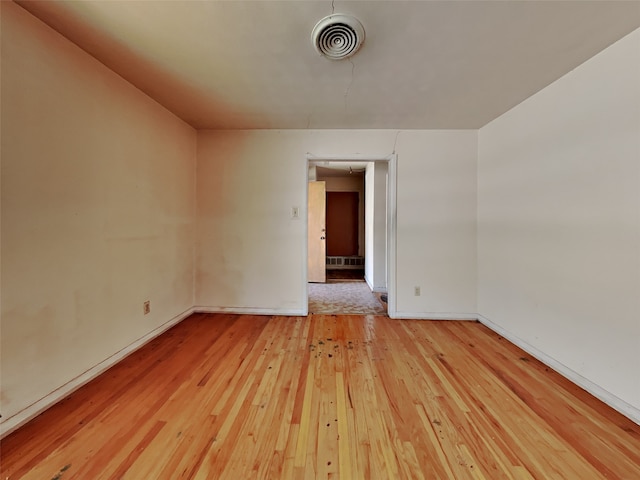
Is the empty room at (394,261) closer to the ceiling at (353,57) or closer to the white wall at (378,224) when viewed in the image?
the ceiling at (353,57)

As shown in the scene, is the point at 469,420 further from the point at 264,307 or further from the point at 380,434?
the point at 264,307

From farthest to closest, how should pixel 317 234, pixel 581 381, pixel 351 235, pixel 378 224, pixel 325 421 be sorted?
pixel 351 235
pixel 317 234
pixel 378 224
pixel 581 381
pixel 325 421

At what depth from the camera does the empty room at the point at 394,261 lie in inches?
49.3

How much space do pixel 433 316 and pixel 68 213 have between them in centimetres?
332

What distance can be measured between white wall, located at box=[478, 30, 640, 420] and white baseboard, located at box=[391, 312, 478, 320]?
38 cm

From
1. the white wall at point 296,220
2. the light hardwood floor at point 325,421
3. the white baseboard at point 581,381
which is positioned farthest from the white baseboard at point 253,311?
the white baseboard at point 581,381

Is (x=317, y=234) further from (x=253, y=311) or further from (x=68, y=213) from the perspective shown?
(x=68, y=213)

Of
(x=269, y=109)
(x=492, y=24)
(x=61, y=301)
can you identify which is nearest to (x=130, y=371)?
(x=61, y=301)

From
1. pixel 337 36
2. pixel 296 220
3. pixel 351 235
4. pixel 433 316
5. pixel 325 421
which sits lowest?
pixel 325 421

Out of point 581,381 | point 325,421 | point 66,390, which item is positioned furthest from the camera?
point 581,381

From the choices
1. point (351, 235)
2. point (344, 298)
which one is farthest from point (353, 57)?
point (351, 235)

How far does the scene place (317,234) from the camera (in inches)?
196

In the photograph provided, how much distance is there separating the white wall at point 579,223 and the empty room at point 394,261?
0.01m

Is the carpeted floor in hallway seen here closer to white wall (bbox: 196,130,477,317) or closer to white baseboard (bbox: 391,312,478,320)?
white baseboard (bbox: 391,312,478,320)
